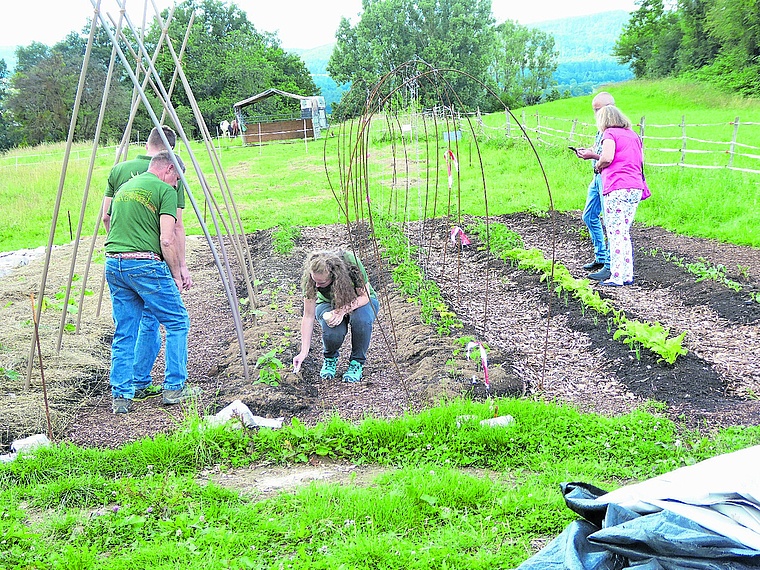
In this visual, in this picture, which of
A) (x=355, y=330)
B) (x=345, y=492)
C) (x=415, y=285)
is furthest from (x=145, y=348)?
(x=415, y=285)

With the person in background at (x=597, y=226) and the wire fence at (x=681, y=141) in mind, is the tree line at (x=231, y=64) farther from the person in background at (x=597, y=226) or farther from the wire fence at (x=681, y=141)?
the person in background at (x=597, y=226)

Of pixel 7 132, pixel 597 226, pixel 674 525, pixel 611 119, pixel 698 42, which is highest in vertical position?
pixel 698 42

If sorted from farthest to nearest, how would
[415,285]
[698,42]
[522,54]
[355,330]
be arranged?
[522,54] → [698,42] → [415,285] → [355,330]

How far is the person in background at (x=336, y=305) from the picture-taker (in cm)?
370

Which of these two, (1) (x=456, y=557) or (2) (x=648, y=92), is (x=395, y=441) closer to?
(1) (x=456, y=557)

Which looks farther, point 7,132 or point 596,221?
point 7,132

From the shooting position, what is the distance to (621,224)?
527cm

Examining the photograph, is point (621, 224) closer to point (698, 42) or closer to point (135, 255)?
point (135, 255)

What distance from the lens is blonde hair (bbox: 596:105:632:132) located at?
521cm

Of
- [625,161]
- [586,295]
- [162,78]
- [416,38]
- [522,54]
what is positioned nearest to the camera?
[586,295]

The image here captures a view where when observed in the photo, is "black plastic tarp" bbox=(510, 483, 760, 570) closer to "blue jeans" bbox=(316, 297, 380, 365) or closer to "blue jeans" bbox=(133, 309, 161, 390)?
"blue jeans" bbox=(316, 297, 380, 365)

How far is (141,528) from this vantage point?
2408 millimetres

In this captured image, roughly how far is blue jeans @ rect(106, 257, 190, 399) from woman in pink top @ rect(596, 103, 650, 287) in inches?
149

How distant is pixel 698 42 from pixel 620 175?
34.1 metres
